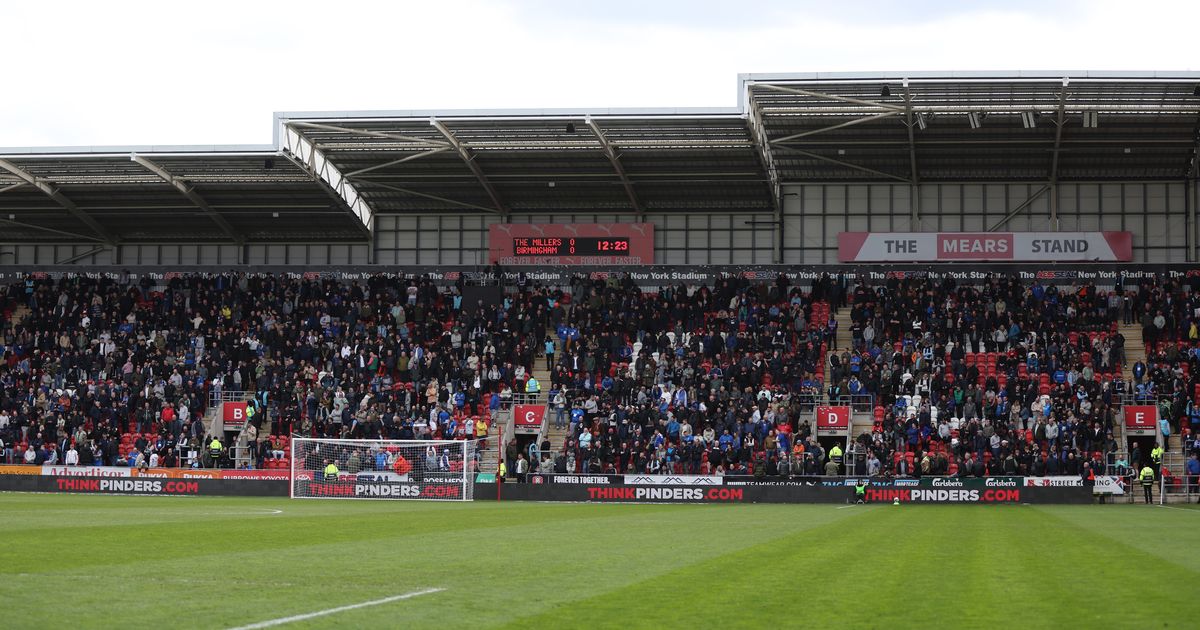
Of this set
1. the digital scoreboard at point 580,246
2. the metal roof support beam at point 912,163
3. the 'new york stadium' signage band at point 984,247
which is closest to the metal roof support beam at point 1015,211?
the 'new york stadium' signage band at point 984,247

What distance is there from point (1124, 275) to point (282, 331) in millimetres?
33202

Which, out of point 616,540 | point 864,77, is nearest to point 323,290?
point 864,77

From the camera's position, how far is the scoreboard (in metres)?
57.2

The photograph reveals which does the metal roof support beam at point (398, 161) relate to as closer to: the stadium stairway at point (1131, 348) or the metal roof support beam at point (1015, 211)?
the metal roof support beam at point (1015, 211)

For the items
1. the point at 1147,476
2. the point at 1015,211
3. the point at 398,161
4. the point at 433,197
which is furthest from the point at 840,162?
the point at 1147,476

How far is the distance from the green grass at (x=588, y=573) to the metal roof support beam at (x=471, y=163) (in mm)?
25740

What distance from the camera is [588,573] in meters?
13.1

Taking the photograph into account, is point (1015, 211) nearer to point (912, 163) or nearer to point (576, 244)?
point (912, 163)

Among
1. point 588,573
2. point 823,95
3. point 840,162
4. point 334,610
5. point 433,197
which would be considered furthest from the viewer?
point 433,197

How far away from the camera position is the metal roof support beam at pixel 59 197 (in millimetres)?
51562

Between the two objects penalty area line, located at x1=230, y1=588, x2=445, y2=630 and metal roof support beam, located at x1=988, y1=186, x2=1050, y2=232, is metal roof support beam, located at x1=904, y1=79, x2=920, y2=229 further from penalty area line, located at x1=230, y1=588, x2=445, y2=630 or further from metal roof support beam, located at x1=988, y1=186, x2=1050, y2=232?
penalty area line, located at x1=230, y1=588, x2=445, y2=630

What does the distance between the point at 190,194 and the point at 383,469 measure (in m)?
19.9

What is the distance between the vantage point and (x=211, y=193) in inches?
2200

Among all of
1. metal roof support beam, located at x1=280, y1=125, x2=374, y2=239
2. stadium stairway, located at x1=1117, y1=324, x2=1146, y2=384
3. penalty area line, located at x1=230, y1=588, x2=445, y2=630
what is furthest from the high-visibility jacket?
penalty area line, located at x1=230, y1=588, x2=445, y2=630
